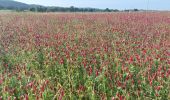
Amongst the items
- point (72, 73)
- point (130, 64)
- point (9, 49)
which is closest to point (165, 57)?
point (130, 64)

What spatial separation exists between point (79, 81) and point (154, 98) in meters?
1.44

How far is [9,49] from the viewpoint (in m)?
7.84

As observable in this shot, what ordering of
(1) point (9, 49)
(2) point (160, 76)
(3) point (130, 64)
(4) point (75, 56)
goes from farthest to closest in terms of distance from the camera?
(1) point (9, 49) → (4) point (75, 56) → (3) point (130, 64) → (2) point (160, 76)

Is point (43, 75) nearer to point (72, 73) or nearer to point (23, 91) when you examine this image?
point (72, 73)

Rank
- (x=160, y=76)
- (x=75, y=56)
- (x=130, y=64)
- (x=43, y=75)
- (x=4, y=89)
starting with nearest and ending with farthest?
(x=4, y=89), (x=160, y=76), (x=130, y=64), (x=43, y=75), (x=75, y=56)

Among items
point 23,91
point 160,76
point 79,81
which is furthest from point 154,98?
point 23,91

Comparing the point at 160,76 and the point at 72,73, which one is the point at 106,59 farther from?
the point at 160,76

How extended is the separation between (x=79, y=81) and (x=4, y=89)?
1617 millimetres

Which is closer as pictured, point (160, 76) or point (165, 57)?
point (160, 76)

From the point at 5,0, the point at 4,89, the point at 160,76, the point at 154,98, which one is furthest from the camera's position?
the point at 5,0

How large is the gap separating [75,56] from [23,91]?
190 cm

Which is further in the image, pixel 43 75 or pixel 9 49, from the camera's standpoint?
pixel 9 49

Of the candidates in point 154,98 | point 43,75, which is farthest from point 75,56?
point 154,98

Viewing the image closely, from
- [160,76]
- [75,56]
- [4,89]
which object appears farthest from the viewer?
[75,56]
